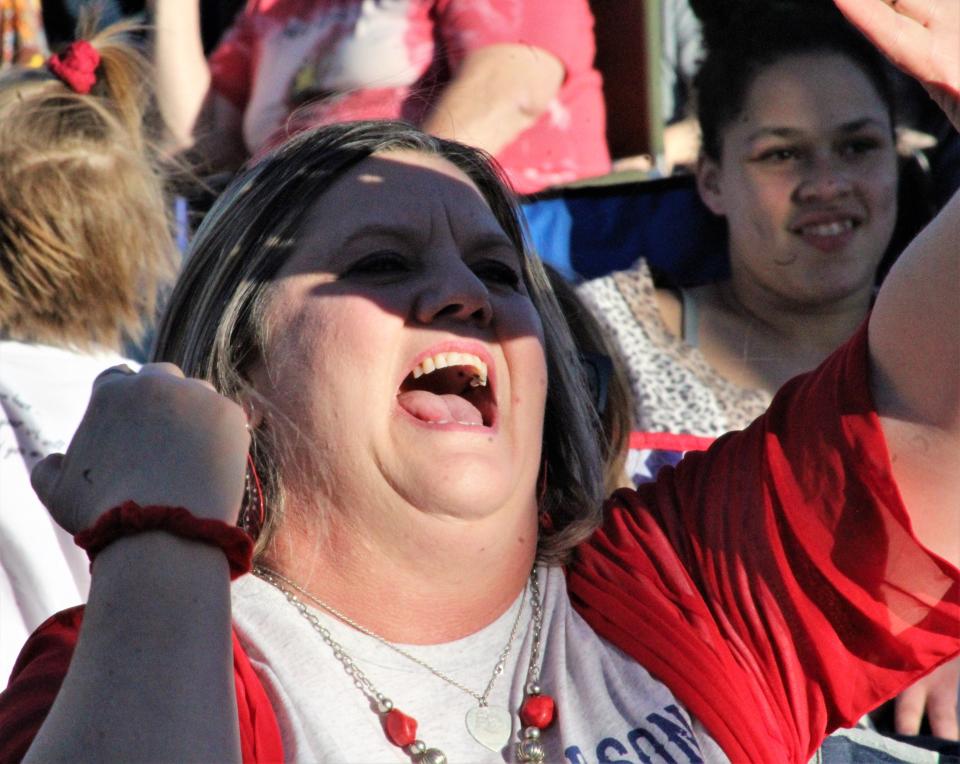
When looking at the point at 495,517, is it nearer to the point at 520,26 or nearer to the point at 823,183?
the point at 823,183

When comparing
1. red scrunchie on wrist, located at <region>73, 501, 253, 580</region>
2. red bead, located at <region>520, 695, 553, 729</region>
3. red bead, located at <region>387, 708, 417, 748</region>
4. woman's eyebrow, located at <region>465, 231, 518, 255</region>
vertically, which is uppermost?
woman's eyebrow, located at <region>465, 231, 518, 255</region>

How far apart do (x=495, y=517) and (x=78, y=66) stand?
1.57 metres

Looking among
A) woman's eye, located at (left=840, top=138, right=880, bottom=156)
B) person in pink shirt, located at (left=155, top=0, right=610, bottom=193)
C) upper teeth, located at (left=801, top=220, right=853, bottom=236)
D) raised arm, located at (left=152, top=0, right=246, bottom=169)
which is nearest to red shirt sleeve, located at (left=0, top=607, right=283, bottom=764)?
person in pink shirt, located at (left=155, top=0, right=610, bottom=193)

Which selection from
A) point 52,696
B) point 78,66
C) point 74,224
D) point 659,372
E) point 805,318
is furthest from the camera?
point 659,372

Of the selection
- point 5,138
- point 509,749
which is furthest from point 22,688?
point 5,138

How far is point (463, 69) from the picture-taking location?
3.00 metres

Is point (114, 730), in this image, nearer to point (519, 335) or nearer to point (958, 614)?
point (519, 335)

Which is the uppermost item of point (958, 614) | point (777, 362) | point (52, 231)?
point (52, 231)

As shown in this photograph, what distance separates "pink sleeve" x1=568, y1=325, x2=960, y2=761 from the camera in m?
1.62

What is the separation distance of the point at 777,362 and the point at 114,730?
1904 millimetres

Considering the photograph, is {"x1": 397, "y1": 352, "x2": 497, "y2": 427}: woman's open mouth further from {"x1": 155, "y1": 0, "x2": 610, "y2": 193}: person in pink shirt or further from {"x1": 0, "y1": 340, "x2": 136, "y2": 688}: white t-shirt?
{"x1": 155, "y1": 0, "x2": 610, "y2": 193}: person in pink shirt

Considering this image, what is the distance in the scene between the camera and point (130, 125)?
2.79 metres

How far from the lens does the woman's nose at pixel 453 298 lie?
1.66 metres

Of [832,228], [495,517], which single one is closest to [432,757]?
[495,517]
